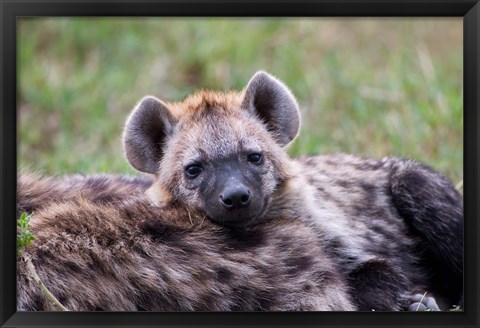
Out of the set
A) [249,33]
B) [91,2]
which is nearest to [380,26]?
[249,33]

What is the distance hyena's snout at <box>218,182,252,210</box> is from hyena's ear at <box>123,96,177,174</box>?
0.55m

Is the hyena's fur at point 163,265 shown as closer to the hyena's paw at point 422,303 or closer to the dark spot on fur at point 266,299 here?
the dark spot on fur at point 266,299

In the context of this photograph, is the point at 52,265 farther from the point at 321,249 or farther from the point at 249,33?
the point at 249,33

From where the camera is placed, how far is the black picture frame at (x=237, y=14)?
2977 mm

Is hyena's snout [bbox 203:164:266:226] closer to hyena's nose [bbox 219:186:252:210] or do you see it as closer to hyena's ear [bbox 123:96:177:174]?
hyena's nose [bbox 219:186:252:210]

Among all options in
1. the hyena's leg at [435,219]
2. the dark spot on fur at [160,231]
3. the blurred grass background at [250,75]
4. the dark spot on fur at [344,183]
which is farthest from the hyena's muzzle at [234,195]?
the blurred grass background at [250,75]

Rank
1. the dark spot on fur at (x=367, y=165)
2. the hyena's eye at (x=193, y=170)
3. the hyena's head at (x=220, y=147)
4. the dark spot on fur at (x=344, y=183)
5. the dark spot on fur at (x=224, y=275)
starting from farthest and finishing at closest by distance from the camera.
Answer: the dark spot on fur at (x=367, y=165) → the dark spot on fur at (x=344, y=183) → the hyena's eye at (x=193, y=170) → the hyena's head at (x=220, y=147) → the dark spot on fur at (x=224, y=275)

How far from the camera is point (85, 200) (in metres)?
3.28

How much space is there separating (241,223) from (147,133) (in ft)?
2.15

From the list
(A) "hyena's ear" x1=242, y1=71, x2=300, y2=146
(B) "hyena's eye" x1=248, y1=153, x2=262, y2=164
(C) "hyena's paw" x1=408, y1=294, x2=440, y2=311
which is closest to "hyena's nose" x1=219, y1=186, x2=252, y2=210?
(B) "hyena's eye" x1=248, y1=153, x2=262, y2=164

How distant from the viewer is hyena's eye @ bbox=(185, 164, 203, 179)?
364cm

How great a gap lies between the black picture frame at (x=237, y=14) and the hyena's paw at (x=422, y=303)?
398 mm

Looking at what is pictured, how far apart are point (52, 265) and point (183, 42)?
4.21 meters

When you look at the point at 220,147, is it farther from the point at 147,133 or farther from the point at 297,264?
the point at 297,264
